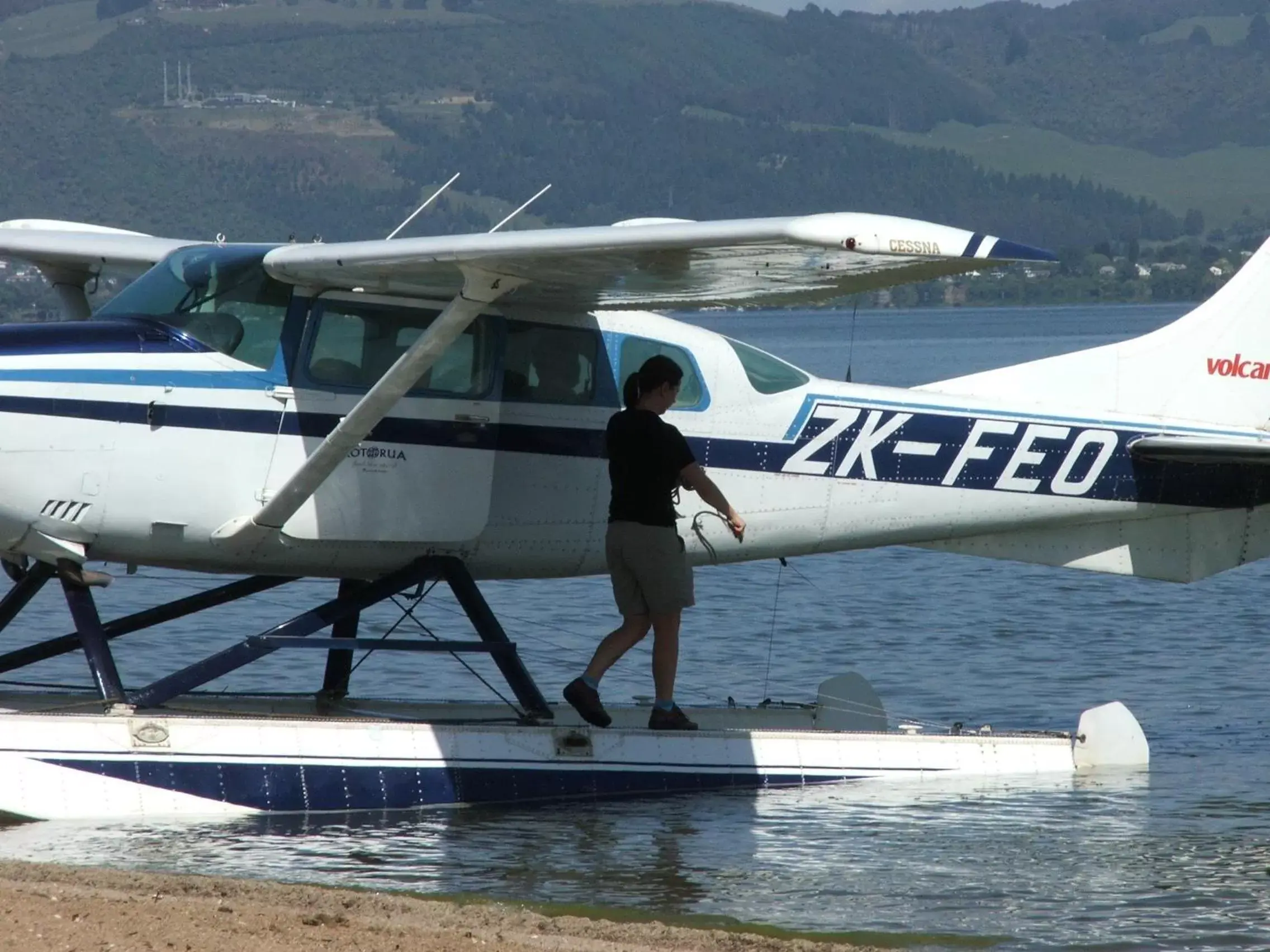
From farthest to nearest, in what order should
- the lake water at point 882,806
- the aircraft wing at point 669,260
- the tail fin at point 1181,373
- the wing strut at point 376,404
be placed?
the tail fin at point 1181,373
the wing strut at point 376,404
the lake water at point 882,806
the aircraft wing at point 669,260

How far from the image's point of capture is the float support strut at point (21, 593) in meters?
8.47

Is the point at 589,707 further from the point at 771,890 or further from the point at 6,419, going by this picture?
the point at 6,419

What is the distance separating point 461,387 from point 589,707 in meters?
1.49

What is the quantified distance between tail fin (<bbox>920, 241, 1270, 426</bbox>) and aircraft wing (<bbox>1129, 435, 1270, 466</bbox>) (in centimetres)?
20

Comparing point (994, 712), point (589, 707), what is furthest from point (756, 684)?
point (589, 707)

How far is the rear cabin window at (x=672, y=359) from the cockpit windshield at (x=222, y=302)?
1574 mm

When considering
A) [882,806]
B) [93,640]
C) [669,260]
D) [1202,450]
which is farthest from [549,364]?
[1202,450]

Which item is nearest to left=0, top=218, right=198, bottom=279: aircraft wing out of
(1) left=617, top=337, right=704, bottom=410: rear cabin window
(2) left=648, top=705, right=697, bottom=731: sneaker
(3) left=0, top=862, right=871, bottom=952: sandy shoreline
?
(1) left=617, top=337, right=704, bottom=410: rear cabin window

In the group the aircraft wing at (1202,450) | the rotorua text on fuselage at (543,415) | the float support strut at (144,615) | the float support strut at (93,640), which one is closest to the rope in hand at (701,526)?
the rotorua text on fuselage at (543,415)

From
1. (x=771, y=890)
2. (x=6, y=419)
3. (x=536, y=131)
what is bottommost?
(x=771, y=890)

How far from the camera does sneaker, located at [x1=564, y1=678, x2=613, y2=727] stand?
8281 mm

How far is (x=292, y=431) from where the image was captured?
313 inches

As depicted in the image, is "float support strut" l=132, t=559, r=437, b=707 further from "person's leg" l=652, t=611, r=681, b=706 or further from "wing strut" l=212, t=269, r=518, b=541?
"person's leg" l=652, t=611, r=681, b=706

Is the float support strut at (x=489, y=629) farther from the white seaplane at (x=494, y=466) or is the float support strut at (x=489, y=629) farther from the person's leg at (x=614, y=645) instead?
the person's leg at (x=614, y=645)
